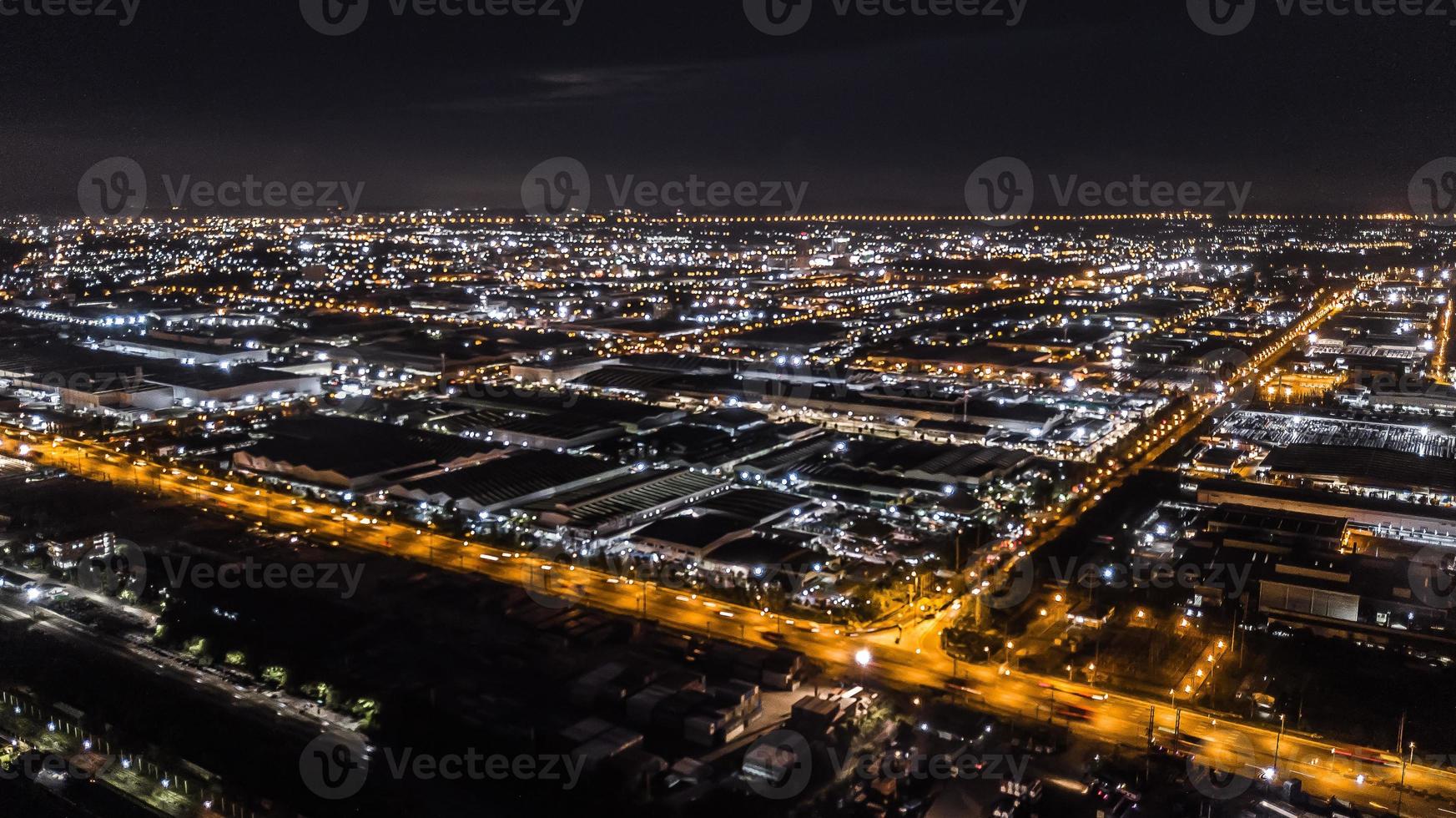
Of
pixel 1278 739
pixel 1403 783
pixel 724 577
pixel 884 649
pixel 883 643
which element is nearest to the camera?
pixel 1403 783

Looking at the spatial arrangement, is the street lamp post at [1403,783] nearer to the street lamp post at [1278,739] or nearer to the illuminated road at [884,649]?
the illuminated road at [884,649]

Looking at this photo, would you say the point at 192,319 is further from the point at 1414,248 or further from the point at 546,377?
the point at 1414,248

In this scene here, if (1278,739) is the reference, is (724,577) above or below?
above

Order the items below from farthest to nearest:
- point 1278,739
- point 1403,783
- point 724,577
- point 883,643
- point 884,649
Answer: point 724,577, point 883,643, point 884,649, point 1278,739, point 1403,783

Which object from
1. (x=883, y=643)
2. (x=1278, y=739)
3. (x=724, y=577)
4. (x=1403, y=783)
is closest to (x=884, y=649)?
(x=883, y=643)

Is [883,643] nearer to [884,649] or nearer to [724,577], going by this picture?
[884,649]

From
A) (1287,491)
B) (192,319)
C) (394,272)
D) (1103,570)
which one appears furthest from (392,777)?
(394,272)

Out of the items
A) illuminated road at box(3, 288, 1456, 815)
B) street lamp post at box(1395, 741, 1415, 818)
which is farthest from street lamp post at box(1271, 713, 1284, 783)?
street lamp post at box(1395, 741, 1415, 818)

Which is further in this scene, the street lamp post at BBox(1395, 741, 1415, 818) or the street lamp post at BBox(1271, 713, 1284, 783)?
the street lamp post at BBox(1271, 713, 1284, 783)

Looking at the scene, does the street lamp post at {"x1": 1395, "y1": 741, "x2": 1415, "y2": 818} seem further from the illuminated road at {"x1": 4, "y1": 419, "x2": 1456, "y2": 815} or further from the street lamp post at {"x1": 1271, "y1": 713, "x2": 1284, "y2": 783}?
the street lamp post at {"x1": 1271, "y1": 713, "x2": 1284, "y2": 783}
